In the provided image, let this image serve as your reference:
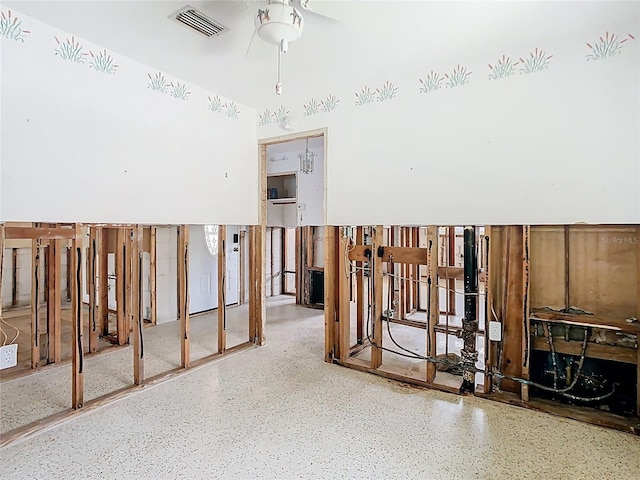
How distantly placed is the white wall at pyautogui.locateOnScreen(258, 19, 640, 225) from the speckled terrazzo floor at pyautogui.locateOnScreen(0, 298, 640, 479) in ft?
4.79

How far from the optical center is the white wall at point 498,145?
242 centimetres

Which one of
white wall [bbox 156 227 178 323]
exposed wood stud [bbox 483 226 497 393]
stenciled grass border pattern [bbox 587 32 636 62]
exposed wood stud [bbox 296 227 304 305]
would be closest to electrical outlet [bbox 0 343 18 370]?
white wall [bbox 156 227 178 323]

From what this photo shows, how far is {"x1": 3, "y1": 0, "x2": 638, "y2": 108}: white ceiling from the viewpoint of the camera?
219cm

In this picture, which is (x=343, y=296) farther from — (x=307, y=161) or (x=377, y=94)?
(x=307, y=161)

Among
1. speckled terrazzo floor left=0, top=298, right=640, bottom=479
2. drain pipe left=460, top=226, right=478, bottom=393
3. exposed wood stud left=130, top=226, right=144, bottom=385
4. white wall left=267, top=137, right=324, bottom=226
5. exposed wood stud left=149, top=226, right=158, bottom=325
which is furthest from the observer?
white wall left=267, top=137, right=324, bottom=226

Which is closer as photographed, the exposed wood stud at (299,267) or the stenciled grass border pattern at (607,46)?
the stenciled grass border pattern at (607,46)

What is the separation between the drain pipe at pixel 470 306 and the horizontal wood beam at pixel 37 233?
3.03 meters

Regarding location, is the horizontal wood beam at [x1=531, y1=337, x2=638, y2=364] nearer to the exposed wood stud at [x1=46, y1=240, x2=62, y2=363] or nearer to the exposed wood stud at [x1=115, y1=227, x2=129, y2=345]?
the exposed wood stud at [x1=115, y1=227, x2=129, y2=345]

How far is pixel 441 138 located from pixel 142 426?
313 cm

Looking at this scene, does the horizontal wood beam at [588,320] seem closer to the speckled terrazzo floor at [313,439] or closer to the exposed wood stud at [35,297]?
the speckled terrazzo floor at [313,439]

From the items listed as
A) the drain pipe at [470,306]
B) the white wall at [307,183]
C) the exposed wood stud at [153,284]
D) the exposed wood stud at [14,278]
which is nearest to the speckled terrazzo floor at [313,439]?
the drain pipe at [470,306]

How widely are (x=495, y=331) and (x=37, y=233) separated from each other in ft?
11.2

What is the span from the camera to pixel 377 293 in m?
3.36

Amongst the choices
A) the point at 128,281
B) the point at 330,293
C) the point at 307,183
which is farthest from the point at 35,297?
the point at 307,183
